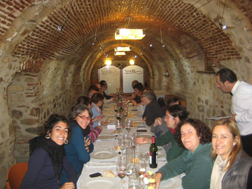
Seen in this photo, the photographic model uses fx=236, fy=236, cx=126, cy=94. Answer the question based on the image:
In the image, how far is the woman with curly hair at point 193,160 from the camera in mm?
2387

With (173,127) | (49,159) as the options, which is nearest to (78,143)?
(49,159)

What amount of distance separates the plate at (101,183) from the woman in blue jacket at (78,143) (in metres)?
0.54

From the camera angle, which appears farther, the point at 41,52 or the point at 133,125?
the point at 41,52

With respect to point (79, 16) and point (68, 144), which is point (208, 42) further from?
point (68, 144)

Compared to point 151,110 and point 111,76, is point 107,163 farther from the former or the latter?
point 111,76

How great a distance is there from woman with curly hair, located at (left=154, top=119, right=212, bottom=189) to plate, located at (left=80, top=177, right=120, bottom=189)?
0.44 m

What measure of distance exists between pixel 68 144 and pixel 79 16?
3.36m

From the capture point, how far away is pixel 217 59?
584cm

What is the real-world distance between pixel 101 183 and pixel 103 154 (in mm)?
886

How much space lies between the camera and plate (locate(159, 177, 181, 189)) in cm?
249

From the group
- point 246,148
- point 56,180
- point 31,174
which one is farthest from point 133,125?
point 31,174

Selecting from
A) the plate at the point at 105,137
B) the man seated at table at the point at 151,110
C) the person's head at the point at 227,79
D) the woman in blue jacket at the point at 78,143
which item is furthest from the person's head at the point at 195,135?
the man seated at table at the point at 151,110

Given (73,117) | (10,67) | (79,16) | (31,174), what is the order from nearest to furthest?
1. (31,174)
2. (73,117)
3. (10,67)
4. (79,16)

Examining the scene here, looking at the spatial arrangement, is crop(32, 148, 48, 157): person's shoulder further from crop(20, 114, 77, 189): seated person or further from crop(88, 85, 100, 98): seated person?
crop(88, 85, 100, 98): seated person
